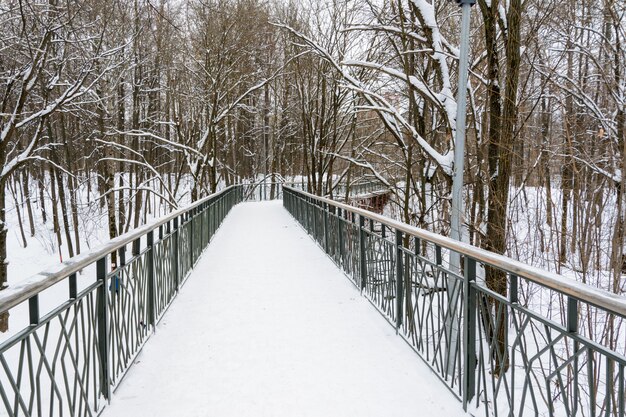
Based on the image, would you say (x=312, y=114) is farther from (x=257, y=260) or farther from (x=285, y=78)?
(x=257, y=260)

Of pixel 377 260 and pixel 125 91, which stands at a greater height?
pixel 125 91

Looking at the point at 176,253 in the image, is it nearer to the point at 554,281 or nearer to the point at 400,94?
the point at 554,281

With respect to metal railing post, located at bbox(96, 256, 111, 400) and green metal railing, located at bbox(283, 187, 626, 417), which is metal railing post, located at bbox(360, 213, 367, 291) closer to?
green metal railing, located at bbox(283, 187, 626, 417)

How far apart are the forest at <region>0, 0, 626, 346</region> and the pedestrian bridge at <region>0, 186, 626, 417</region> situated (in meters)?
2.00

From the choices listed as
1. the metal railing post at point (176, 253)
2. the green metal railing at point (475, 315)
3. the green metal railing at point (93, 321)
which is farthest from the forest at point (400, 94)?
the green metal railing at point (93, 321)

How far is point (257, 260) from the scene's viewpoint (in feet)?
28.0

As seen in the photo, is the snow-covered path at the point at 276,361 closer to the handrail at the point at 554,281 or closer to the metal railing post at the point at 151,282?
the metal railing post at the point at 151,282

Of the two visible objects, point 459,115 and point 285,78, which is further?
point 285,78

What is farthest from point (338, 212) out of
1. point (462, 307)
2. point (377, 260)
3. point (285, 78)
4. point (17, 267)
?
point (17, 267)

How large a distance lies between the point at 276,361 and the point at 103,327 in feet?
4.69

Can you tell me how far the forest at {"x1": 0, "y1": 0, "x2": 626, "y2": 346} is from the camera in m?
6.73

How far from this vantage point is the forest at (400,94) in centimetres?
673

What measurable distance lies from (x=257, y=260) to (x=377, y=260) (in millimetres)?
3470

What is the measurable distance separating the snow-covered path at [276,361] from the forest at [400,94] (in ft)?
7.71
